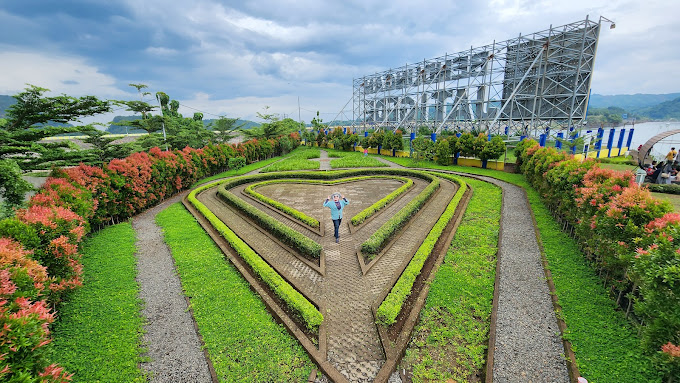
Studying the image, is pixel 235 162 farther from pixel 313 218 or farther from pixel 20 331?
pixel 20 331

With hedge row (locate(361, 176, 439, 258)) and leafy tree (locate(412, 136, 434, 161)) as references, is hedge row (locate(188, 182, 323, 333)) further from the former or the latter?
leafy tree (locate(412, 136, 434, 161))

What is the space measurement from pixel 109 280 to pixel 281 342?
4.87 meters

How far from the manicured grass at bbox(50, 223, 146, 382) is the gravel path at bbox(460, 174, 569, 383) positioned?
5541 millimetres

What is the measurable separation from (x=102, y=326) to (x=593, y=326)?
871cm

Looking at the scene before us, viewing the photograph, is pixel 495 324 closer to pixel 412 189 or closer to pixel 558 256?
pixel 558 256

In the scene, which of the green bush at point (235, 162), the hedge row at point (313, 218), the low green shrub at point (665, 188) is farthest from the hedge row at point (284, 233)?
the low green shrub at point (665, 188)

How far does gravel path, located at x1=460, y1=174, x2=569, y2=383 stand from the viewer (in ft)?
13.6

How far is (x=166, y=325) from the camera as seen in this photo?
526 cm

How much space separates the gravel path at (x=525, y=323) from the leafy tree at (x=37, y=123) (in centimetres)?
1063

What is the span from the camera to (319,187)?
54.4 ft

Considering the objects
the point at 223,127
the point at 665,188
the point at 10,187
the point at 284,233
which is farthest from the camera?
the point at 223,127

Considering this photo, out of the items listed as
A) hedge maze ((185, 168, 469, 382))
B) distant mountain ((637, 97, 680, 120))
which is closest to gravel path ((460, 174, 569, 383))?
hedge maze ((185, 168, 469, 382))

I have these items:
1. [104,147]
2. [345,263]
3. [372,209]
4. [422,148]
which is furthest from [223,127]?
[345,263]

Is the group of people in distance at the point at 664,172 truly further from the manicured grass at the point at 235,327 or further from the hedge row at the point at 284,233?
the manicured grass at the point at 235,327
